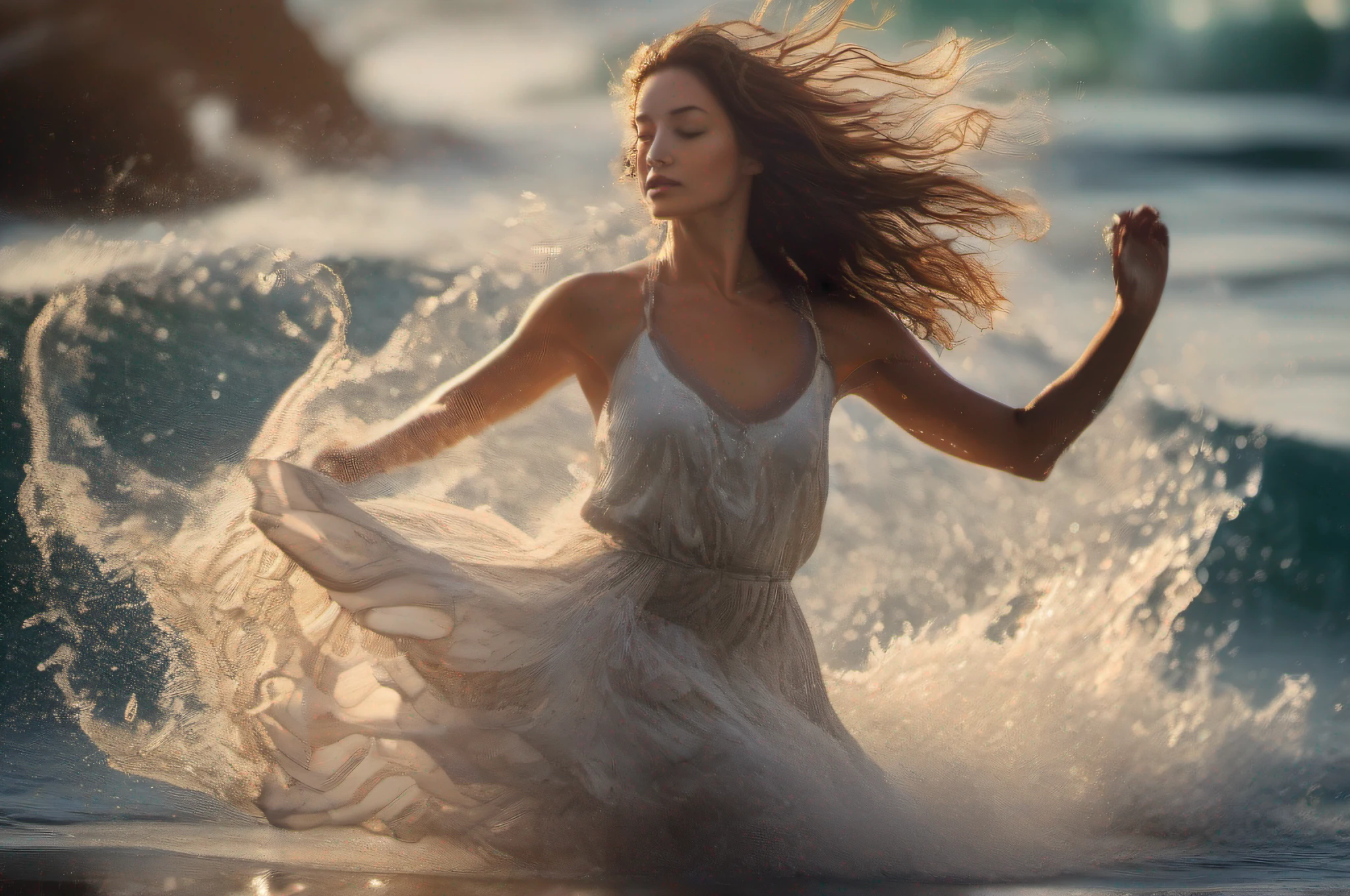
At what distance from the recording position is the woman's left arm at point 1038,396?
1.93 metres

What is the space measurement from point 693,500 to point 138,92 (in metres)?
2.53

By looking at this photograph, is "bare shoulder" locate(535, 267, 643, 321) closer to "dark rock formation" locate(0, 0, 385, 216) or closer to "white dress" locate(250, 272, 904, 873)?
"white dress" locate(250, 272, 904, 873)

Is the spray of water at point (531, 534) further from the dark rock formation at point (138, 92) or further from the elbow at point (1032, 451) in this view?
Result: the dark rock formation at point (138, 92)

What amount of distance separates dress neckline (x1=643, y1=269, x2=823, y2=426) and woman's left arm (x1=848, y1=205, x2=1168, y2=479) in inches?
8.1

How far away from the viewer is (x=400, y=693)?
→ 1420mm

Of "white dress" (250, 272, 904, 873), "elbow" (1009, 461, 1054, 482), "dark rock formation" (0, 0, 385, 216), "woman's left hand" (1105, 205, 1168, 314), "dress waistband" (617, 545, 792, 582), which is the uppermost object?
"dark rock formation" (0, 0, 385, 216)

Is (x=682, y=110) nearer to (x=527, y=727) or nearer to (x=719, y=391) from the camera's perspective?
(x=719, y=391)

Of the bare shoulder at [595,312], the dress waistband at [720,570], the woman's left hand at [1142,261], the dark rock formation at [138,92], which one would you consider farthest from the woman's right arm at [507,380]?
the dark rock formation at [138,92]

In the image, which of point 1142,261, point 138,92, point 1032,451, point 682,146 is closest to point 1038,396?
point 1032,451

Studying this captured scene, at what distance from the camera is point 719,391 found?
5.82ft

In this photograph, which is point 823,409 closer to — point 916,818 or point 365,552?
point 916,818

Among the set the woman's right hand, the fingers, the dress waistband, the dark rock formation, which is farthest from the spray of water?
the fingers

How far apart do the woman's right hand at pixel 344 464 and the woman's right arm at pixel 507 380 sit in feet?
0.34

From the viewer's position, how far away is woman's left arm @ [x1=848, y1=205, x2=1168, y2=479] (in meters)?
1.93
